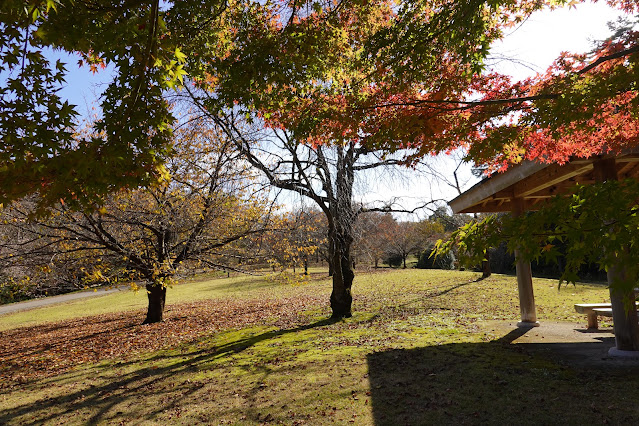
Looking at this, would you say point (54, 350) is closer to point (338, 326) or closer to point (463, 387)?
point (338, 326)

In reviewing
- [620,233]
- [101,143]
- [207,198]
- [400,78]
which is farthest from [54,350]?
[620,233]

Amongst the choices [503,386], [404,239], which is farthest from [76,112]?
[404,239]

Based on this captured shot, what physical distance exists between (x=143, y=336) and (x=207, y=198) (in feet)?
14.3

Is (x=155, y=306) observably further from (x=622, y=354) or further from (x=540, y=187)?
(x=622, y=354)

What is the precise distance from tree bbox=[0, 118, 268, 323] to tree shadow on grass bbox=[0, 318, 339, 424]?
223 cm

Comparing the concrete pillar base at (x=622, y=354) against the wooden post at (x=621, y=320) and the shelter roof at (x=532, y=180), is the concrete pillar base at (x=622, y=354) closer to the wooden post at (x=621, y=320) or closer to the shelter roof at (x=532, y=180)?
the wooden post at (x=621, y=320)

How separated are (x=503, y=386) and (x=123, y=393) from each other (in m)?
5.83

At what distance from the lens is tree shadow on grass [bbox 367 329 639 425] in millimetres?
4609

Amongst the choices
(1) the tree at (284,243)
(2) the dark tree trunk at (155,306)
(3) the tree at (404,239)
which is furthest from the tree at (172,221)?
(3) the tree at (404,239)

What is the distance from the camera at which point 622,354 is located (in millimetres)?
6359

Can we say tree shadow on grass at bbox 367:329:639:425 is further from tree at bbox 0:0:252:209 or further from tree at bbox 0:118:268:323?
tree at bbox 0:118:268:323

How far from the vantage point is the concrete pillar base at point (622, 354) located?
6.25 meters

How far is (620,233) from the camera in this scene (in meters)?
3.13

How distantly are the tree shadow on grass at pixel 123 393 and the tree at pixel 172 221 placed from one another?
223cm
